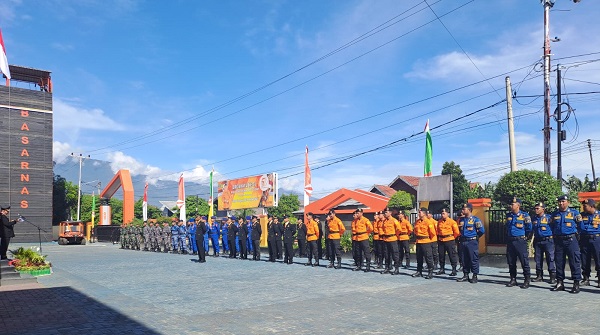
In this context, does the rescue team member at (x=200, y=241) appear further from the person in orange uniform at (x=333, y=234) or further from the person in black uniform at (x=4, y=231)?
the person in black uniform at (x=4, y=231)

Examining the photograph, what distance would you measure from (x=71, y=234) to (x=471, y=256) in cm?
3963

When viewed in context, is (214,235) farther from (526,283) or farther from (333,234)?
(526,283)

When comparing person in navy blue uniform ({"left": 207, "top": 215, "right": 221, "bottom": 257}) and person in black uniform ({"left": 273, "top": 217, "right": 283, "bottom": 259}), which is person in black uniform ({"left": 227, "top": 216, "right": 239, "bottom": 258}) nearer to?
person in navy blue uniform ({"left": 207, "top": 215, "right": 221, "bottom": 257})

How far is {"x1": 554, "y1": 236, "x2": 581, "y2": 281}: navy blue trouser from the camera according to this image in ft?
32.2

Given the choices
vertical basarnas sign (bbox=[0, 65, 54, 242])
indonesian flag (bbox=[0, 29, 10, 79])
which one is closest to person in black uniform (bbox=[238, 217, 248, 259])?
indonesian flag (bbox=[0, 29, 10, 79])

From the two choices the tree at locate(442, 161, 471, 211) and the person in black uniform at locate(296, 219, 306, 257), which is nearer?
the person in black uniform at locate(296, 219, 306, 257)

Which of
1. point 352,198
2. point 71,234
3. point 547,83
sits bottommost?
point 71,234

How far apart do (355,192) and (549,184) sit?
23740 millimetres

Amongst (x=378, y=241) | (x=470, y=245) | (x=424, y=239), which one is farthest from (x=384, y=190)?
(x=470, y=245)

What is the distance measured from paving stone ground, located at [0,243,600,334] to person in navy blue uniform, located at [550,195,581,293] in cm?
40

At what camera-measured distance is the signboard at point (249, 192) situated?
37.9 meters

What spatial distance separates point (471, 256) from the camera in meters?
11.5

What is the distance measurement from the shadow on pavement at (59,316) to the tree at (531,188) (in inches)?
463

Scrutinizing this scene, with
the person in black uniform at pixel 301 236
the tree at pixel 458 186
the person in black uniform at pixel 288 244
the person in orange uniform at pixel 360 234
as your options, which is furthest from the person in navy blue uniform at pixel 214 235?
the tree at pixel 458 186
